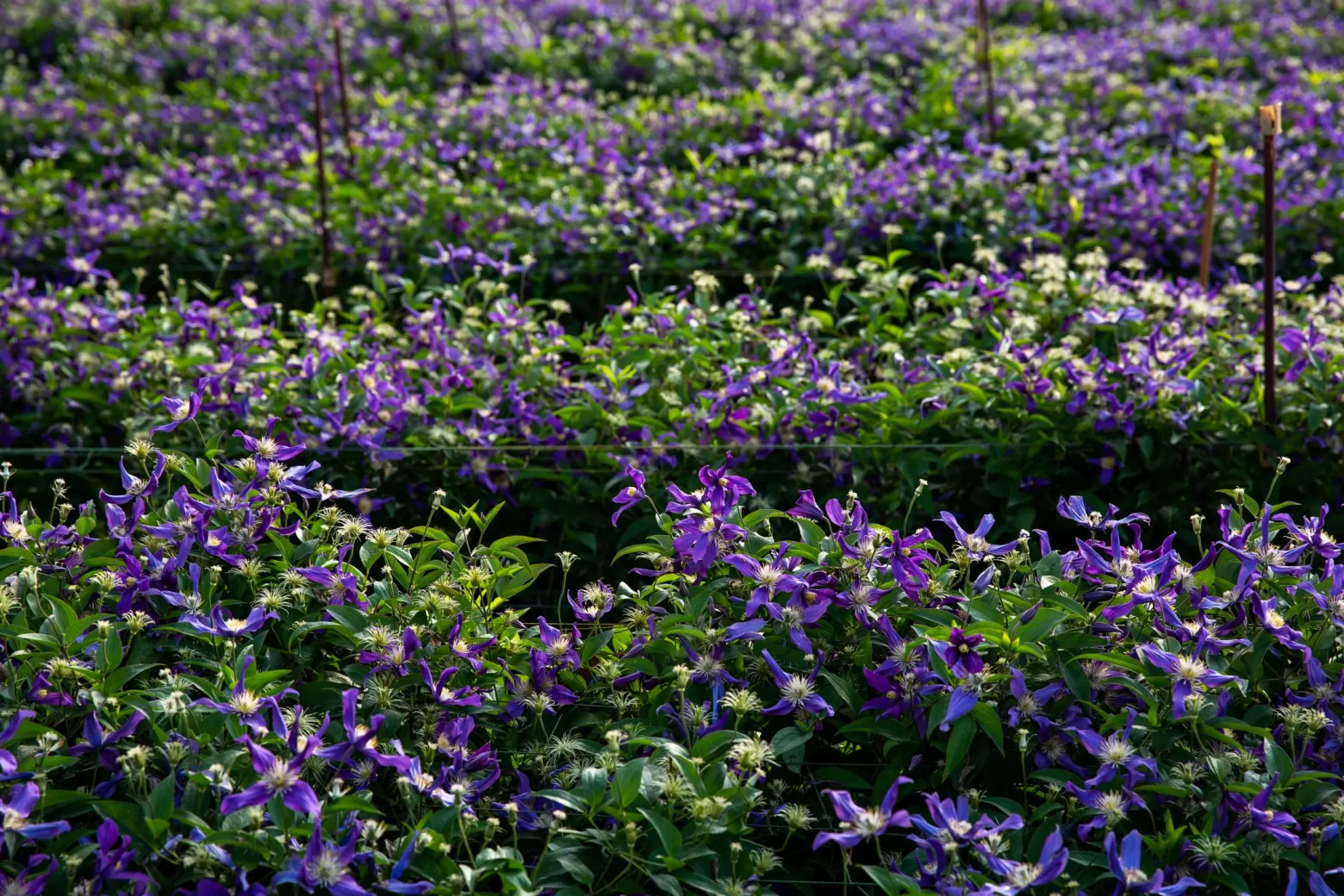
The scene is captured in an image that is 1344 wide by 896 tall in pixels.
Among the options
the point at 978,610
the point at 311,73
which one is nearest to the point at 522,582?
the point at 978,610

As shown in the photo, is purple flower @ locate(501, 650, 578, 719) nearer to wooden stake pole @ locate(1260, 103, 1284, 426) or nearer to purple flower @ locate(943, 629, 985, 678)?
purple flower @ locate(943, 629, 985, 678)

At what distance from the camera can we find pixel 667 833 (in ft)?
5.66

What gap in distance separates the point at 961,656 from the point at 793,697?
0.87ft

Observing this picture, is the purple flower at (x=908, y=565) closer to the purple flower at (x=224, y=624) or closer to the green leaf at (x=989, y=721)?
the green leaf at (x=989, y=721)

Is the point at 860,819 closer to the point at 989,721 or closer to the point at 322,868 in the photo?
the point at 989,721

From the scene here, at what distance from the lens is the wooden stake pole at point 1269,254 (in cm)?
304

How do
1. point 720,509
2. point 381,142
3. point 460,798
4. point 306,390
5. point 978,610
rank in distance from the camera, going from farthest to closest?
point 381,142, point 306,390, point 720,509, point 978,610, point 460,798

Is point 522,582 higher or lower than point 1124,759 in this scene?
higher

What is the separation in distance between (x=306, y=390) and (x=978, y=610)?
214 cm

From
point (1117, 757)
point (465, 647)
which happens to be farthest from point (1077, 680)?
point (465, 647)

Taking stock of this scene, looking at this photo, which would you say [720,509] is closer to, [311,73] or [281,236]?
[281,236]

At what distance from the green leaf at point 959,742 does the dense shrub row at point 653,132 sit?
2942 mm

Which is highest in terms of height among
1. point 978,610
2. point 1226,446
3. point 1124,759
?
point 978,610

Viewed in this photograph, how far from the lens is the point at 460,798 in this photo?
5.79 ft
